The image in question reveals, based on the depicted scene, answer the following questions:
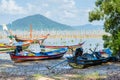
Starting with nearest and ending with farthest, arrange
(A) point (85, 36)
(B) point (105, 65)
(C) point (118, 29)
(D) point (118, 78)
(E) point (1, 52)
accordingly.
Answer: (D) point (118, 78)
(C) point (118, 29)
(B) point (105, 65)
(E) point (1, 52)
(A) point (85, 36)

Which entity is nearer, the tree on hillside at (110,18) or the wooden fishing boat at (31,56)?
the tree on hillside at (110,18)

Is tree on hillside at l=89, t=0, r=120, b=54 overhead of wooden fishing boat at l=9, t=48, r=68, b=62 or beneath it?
overhead

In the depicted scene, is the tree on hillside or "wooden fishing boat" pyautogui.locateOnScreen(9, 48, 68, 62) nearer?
the tree on hillside

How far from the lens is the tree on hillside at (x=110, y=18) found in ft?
80.1

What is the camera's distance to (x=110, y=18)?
86.2ft

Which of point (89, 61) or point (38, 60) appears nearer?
point (89, 61)

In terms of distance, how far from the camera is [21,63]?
118 ft

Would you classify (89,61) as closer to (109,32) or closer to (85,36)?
(109,32)

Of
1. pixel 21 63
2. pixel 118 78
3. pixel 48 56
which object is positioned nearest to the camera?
pixel 118 78

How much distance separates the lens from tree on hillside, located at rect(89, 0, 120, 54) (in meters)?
24.4

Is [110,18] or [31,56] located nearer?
[110,18]

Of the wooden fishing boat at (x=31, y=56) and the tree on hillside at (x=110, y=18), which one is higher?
the tree on hillside at (x=110, y=18)

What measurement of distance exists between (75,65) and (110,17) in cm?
614

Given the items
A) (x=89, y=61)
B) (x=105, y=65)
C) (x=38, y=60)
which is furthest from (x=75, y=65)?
(x=38, y=60)
